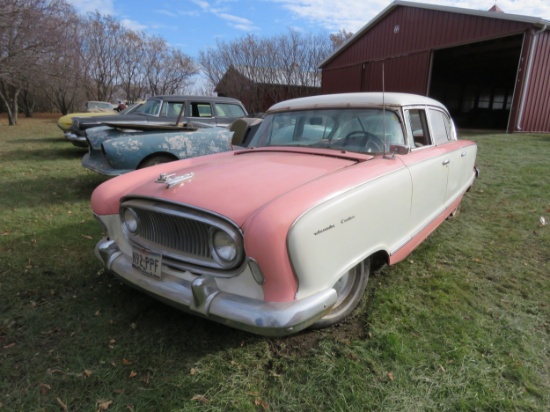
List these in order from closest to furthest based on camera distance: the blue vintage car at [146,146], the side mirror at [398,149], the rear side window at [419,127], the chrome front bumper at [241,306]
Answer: the chrome front bumper at [241,306]
the side mirror at [398,149]
the rear side window at [419,127]
the blue vintage car at [146,146]

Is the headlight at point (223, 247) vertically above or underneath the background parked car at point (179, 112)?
underneath

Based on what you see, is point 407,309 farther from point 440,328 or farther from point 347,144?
point 347,144

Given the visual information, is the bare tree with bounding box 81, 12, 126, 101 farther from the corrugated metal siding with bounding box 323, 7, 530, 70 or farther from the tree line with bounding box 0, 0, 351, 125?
the corrugated metal siding with bounding box 323, 7, 530, 70

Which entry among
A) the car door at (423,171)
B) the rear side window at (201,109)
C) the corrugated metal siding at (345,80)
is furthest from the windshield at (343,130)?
the corrugated metal siding at (345,80)

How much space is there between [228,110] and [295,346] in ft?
25.9

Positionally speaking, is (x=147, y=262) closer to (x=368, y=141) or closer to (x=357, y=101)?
(x=368, y=141)

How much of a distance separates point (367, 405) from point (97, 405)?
1.40 m

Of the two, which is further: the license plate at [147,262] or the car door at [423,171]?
the car door at [423,171]

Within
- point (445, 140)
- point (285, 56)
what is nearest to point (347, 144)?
point (445, 140)

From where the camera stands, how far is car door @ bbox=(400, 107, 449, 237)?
2.83 meters

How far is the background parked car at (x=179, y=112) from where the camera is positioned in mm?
8422

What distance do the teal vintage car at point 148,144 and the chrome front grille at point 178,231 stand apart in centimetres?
274

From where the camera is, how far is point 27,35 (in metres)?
14.9

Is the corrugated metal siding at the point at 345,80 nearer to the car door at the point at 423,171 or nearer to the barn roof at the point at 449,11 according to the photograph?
the barn roof at the point at 449,11
